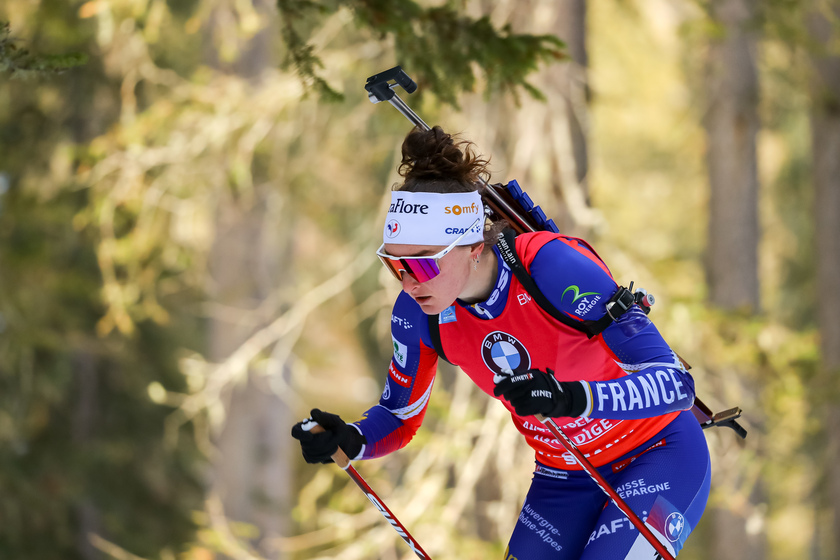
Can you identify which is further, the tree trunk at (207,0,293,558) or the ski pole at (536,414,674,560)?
the tree trunk at (207,0,293,558)

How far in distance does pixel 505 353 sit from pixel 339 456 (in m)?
0.67

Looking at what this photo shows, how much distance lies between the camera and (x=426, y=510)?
6082mm

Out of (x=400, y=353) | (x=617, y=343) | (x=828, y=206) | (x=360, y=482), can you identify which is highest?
(x=828, y=206)

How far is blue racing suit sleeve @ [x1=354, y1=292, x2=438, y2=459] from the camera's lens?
9.73ft

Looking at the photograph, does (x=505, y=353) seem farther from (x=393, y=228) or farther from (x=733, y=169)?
(x=733, y=169)

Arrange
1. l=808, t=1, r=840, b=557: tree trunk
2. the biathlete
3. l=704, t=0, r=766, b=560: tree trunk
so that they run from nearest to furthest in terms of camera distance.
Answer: the biathlete < l=704, t=0, r=766, b=560: tree trunk < l=808, t=1, r=840, b=557: tree trunk

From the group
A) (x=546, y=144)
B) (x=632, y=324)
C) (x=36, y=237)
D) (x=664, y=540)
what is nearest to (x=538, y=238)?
(x=632, y=324)

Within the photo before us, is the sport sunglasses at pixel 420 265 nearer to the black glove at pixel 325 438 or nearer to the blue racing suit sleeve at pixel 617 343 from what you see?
the blue racing suit sleeve at pixel 617 343

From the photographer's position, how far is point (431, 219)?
8.64 ft

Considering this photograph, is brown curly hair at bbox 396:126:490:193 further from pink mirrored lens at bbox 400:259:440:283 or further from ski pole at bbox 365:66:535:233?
pink mirrored lens at bbox 400:259:440:283

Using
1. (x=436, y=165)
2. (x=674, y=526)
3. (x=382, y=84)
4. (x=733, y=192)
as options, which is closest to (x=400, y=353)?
(x=436, y=165)

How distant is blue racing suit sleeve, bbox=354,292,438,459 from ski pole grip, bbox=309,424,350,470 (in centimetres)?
12

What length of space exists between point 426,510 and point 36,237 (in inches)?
202

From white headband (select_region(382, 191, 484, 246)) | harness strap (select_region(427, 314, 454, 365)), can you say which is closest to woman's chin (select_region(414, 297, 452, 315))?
white headband (select_region(382, 191, 484, 246))
